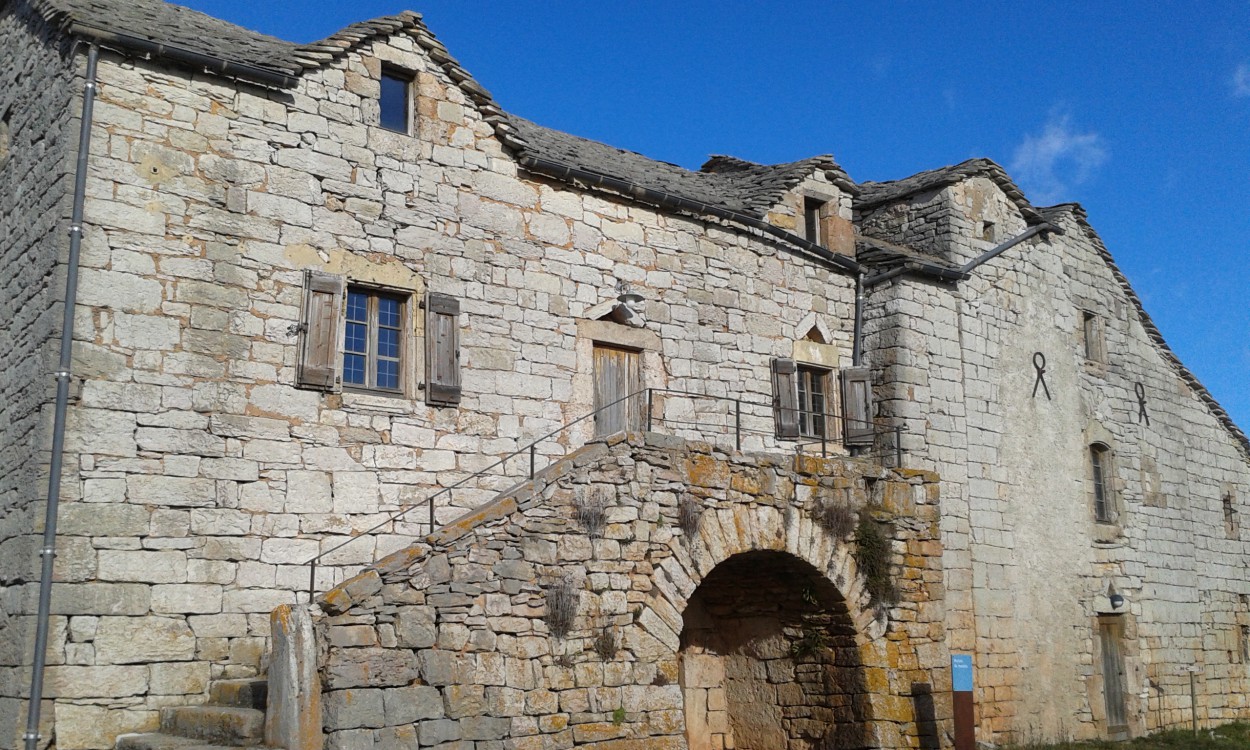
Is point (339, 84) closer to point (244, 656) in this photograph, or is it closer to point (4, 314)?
point (4, 314)

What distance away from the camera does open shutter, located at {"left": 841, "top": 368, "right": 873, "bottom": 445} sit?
14.9 metres

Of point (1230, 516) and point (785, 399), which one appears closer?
point (785, 399)

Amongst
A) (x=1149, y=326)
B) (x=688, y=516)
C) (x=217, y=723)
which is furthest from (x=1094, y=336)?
(x=217, y=723)

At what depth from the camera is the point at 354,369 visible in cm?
1126

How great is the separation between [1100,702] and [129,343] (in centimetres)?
1352

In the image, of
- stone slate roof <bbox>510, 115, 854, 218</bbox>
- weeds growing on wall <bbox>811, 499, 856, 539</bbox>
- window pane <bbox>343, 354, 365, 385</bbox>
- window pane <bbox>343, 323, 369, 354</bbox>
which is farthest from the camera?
stone slate roof <bbox>510, 115, 854, 218</bbox>

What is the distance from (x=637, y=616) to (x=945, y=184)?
9015 millimetres

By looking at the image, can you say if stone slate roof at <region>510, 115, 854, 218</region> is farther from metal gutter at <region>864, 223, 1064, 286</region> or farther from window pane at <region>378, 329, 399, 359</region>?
window pane at <region>378, 329, 399, 359</region>

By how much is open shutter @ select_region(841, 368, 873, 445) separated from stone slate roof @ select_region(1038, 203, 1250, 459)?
5.12 metres

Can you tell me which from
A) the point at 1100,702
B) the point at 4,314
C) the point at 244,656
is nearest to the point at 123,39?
the point at 4,314

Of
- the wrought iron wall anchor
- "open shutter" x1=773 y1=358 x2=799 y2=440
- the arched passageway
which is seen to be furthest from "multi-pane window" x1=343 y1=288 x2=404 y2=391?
the wrought iron wall anchor

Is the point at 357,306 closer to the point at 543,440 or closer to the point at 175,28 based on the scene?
the point at 543,440

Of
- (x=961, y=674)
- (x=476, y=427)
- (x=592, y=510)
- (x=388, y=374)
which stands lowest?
(x=961, y=674)

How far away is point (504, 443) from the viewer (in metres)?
11.9
